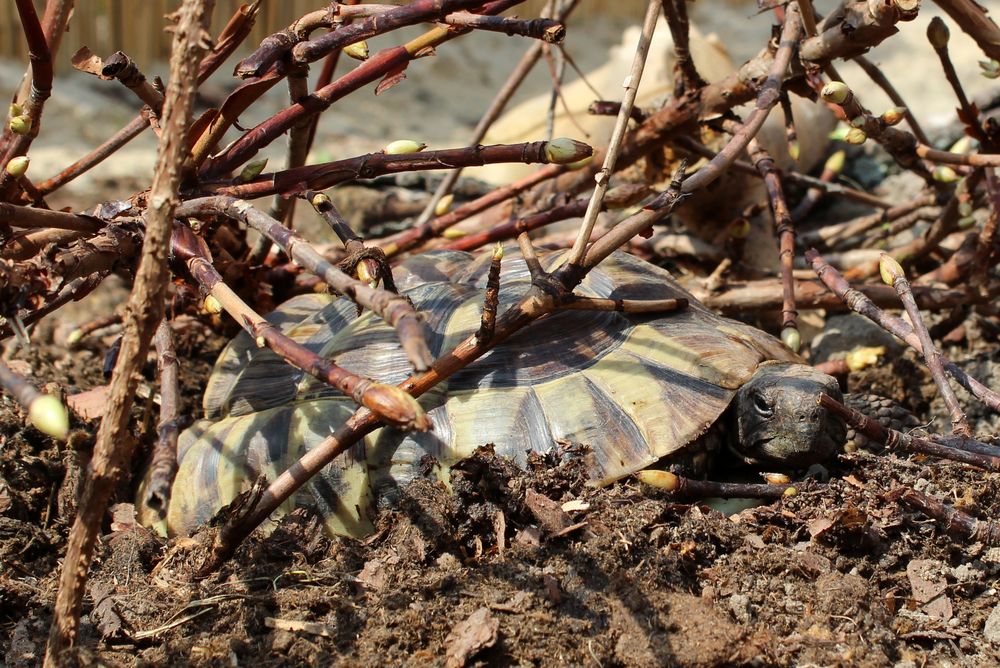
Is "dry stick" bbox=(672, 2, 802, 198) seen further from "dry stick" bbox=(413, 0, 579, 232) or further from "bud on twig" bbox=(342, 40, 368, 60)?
"dry stick" bbox=(413, 0, 579, 232)

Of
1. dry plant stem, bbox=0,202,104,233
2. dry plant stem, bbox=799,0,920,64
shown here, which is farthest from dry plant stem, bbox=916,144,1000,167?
dry plant stem, bbox=0,202,104,233

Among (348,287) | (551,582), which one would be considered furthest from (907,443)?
(348,287)

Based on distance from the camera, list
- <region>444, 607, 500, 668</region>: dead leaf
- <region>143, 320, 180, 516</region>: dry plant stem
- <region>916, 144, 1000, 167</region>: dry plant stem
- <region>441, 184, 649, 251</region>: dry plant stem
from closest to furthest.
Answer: <region>143, 320, 180, 516</region>: dry plant stem, <region>444, 607, 500, 668</region>: dead leaf, <region>916, 144, 1000, 167</region>: dry plant stem, <region>441, 184, 649, 251</region>: dry plant stem

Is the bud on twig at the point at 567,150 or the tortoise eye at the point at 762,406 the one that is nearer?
the bud on twig at the point at 567,150

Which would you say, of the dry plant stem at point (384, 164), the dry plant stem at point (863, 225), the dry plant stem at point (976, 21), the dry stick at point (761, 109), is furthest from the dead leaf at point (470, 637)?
the dry plant stem at point (863, 225)

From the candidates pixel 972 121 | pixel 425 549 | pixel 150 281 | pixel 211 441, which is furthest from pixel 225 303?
pixel 972 121

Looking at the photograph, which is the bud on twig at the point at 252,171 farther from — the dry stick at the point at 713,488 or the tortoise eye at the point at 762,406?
the tortoise eye at the point at 762,406
